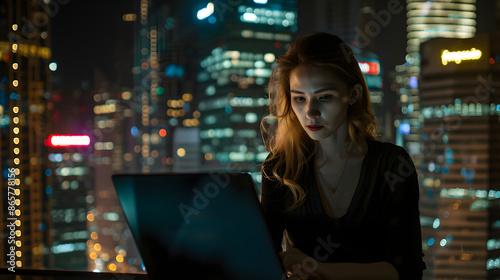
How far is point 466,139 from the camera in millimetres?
21984

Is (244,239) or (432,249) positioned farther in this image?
(432,249)

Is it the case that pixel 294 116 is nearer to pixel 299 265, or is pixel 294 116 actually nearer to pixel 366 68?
pixel 299 265

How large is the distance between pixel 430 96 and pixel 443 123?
398 centimetres

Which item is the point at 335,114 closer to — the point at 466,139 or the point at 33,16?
the point at 33,16

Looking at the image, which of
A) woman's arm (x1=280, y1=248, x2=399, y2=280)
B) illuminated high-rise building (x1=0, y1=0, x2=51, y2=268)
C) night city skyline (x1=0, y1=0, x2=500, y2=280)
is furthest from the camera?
illuminated high-rise building (x1=0, y1=0, x2=51, y2=268)

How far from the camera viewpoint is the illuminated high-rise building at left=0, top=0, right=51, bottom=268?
481cm

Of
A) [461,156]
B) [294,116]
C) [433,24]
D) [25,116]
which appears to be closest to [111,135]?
[25,116]

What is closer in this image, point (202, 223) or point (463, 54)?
point (202, 223)

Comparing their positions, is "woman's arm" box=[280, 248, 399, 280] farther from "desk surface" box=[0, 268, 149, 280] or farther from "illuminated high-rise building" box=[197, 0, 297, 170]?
"illuminated high-rise building" box=[197, 0, 297, 170]

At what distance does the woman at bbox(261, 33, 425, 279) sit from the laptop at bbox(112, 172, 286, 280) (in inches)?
7.2

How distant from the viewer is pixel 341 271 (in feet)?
2.91

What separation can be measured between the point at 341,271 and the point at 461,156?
81.8 feet

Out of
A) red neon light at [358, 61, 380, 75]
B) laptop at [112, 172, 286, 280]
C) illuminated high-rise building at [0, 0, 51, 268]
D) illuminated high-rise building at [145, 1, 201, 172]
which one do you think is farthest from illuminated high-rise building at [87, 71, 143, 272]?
laptop at [112, 172, 286, 280]

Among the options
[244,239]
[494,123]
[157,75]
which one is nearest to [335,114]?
[244,239]
